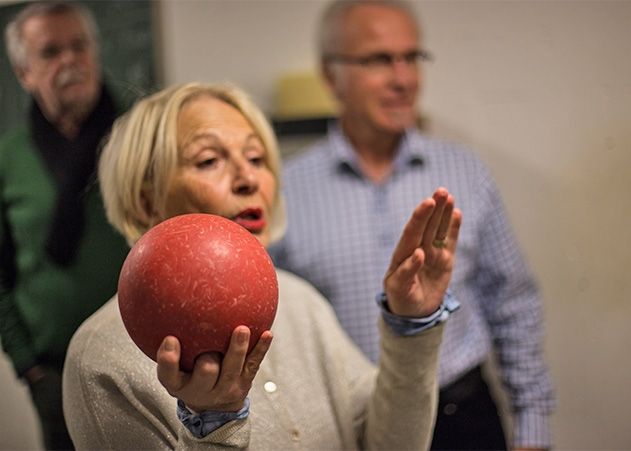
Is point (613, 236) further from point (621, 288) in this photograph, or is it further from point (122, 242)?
point (122, 242)

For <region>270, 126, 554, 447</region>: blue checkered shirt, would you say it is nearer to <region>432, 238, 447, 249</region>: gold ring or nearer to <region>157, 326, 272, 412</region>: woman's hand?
<region>432, 238, 447, 249</region>: gold ring

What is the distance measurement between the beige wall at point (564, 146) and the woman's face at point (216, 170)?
0.66 metres

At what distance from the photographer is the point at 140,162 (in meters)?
0.79

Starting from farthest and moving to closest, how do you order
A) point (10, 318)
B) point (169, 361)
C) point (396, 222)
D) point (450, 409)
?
point (396, 222) → point (450, 409) → point (10, 318) → point (169, 361)

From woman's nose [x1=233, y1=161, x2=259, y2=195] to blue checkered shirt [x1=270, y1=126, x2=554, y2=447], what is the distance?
0.46 m

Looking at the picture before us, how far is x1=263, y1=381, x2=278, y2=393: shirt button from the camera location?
0.83 metres

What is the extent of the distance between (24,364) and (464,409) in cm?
68

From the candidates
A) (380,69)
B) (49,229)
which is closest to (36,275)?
(49,229)

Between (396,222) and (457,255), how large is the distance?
0.36ft

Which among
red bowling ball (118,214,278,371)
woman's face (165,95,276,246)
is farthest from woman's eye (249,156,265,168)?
red bowling ball (118,214,278,371)

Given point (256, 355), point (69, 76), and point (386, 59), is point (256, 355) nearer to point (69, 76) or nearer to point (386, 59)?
point (69, 76)

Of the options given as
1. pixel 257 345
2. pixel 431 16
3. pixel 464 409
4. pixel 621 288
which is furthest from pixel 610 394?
pixel 257 345

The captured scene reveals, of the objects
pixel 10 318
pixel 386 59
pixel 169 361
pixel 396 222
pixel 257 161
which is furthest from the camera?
pixel 386 59

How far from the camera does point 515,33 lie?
4.36ft
